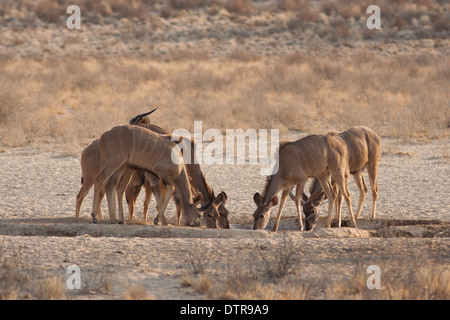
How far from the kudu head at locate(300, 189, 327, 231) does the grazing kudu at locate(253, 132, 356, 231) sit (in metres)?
0.41

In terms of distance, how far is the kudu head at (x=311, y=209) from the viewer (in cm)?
1105

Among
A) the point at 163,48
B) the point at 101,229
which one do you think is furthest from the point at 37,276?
the point at 163,48

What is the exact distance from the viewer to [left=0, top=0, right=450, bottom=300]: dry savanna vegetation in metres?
7.32

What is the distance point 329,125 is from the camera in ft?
65.0

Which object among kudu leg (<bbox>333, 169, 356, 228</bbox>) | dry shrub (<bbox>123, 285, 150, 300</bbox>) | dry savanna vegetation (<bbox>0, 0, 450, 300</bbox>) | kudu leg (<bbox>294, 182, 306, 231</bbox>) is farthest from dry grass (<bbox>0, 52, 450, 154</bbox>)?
dry shrub (<bbox>123, 285, 150, 300</bbox>)

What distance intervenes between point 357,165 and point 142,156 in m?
3.53

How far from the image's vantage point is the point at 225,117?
19.8 meters

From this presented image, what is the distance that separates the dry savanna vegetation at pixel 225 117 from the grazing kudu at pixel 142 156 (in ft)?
2.58

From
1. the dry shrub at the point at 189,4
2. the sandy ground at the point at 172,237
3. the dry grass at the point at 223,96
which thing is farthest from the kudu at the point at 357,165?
the dry shrub at the point at 189,4

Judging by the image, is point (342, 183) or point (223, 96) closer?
point (342, 183)

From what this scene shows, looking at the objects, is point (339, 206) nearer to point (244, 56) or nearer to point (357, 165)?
point (357, 165)

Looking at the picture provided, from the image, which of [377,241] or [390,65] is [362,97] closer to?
[390,65]

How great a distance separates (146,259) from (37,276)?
4.09ft

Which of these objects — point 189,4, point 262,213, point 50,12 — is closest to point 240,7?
point 189,4
